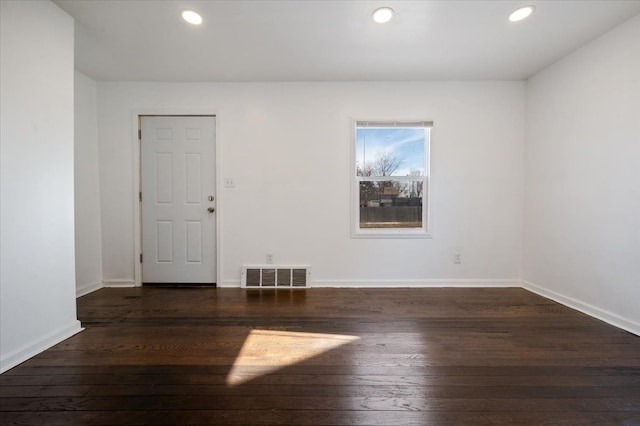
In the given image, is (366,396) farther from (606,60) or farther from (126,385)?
(606,60)

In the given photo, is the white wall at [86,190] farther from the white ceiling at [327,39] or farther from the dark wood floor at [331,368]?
the dark wood floor at [331,368]

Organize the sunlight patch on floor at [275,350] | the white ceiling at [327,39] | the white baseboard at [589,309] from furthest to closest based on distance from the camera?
1. the white baseboard at [589,309]
2. the white ceiling at [327,39]
3. the sunlight patch on floor at [275,350]

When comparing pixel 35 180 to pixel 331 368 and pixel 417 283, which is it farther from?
pixel 417 283

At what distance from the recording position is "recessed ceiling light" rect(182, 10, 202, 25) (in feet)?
6.90

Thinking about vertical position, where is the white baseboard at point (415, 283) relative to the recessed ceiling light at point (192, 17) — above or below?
below

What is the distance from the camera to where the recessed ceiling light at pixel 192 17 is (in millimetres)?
2104

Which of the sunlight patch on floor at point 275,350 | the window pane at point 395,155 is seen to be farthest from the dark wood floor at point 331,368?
the window pane at point 395,155

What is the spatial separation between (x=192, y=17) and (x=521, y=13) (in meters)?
2.54

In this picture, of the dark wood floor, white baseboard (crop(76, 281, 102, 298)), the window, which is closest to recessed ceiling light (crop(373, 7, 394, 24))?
the window

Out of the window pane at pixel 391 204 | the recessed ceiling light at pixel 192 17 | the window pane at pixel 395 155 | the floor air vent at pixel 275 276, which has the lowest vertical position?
the floor air vent at pixel 275 276

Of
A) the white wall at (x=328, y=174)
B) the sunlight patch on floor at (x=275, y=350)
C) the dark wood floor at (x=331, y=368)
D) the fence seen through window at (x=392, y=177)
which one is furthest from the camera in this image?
the fence seen through window at (x=392, y=177)

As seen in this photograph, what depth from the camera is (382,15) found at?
2.13 metres

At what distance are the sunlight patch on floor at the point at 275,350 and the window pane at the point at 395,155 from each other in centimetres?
203

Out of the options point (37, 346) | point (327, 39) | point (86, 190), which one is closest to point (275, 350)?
point (37, 346)
